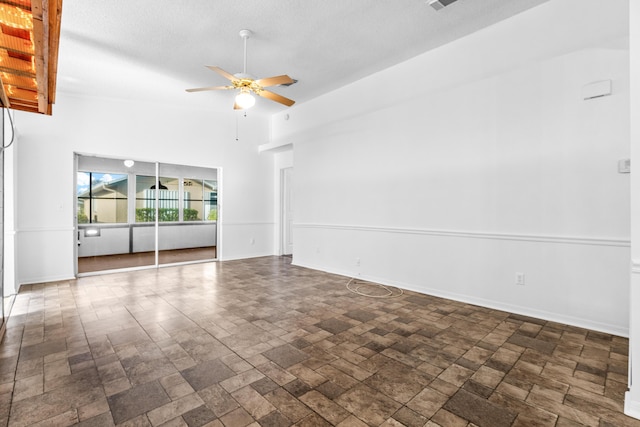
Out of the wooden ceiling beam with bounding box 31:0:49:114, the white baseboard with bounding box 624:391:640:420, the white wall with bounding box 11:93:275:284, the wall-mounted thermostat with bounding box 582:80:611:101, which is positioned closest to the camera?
the wooden ceiling beam with bounding box 31:0:49:114

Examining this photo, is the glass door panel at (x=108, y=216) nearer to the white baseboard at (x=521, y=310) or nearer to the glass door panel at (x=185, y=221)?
A: the glass door panel at (x=185, y=221)

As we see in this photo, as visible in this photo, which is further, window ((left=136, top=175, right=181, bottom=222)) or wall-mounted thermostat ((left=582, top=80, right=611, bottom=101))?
window ((left=136, top=175, right=181, bottom=222))

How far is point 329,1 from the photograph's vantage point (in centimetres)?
311

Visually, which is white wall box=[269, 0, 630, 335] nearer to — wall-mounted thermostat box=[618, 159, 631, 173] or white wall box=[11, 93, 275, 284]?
wall-mounted thermostat box=[618, 159, 631, 173]

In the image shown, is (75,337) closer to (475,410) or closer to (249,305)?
(249,305)

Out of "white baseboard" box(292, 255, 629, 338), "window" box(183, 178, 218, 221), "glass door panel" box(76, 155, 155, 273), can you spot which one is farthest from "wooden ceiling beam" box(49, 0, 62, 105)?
"window" box(183, 178, 218, 221)

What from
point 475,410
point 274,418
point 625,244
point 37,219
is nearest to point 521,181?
point 625,244

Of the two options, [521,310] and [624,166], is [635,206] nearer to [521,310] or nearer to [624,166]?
[624,166]

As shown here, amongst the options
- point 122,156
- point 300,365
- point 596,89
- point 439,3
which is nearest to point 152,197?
point 122,156

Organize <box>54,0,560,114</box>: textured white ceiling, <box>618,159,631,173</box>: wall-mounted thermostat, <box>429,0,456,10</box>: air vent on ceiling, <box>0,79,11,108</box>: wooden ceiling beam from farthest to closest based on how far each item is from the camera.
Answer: <box>54,0,560,114</box>: textured white ceiling, <box>429,0,456,10</box>: air vent on ceiling, <box>618,159,631,173</box>: wall-mounted thermostat, <box>0,79,11,108</box>: wooden ceiling beam

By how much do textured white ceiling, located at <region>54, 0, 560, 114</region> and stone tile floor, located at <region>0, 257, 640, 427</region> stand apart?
3220 mm

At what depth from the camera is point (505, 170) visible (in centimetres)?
345

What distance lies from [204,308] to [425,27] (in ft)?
14.0

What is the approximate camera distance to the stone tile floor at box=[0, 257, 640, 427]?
1.71 m
